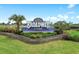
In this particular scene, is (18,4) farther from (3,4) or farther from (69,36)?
(69,36)

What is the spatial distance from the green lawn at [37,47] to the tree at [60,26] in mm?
99

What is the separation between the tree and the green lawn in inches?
3.9

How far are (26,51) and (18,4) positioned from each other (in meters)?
0.42

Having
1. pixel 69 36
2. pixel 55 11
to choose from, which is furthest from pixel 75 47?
pixel 55 11

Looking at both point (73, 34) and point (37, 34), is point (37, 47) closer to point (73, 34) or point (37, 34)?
point (37, 34)

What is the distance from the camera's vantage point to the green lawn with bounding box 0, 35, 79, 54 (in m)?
3.11

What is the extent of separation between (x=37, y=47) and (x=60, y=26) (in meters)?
0.28

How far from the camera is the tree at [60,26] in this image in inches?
123

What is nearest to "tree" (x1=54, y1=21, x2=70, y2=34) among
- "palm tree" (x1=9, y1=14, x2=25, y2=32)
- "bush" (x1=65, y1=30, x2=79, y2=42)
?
"bush" (x1=65, y1=30, x2=79, y2=42)

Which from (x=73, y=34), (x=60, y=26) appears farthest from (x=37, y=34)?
(x=73, y=34)

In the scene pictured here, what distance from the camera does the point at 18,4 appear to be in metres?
3.09

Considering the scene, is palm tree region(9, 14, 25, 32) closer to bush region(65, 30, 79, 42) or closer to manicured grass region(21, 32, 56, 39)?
manicured grass region(21, 32, 56, 39)

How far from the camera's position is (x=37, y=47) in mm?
3129
